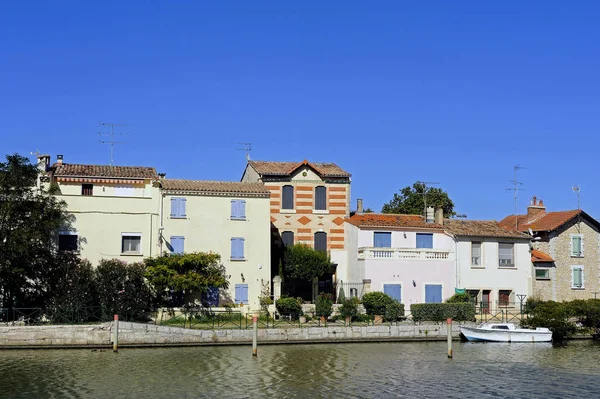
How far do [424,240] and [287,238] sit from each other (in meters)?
9.25

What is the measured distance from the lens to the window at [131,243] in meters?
45.6

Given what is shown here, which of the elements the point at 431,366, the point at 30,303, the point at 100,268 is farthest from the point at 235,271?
the point at 431,366

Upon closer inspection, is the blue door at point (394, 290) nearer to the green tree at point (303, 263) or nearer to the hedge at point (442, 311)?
the hedge at point (442, 311)

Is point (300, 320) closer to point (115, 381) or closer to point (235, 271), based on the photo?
point (235, 271)

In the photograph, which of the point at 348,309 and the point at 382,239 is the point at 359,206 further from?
the point at 348,309

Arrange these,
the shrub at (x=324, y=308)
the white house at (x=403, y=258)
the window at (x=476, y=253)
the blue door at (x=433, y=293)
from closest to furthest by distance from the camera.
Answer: the shrub at (x=324, y=308), the white house at (x=403, y=258), the blue door at (x=433, y=293), the window at (x=476, y=253)

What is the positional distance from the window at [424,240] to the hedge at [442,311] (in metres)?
5.79

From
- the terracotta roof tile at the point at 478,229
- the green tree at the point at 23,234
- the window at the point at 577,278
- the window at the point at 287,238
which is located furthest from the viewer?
the window at the point at 577,278

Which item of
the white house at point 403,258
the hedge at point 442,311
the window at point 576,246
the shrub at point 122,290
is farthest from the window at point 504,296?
the shrub at point 122,290

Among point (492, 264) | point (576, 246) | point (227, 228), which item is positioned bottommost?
point (492, 264)

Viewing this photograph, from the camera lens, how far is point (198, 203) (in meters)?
47.0

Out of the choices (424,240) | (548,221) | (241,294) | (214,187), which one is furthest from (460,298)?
(214,187)

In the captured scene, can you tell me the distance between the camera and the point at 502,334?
42.8 meters

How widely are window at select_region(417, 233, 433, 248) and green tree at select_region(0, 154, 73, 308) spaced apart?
75.8ft
